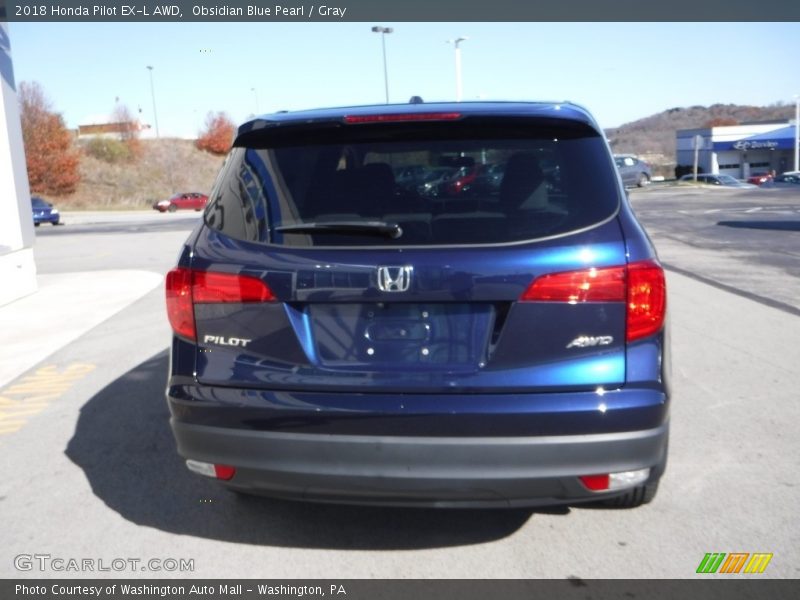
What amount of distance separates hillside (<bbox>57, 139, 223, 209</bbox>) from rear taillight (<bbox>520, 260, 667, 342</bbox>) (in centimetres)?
6023

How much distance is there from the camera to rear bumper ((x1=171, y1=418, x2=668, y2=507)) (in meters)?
3.03

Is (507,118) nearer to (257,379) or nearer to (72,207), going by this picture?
(257,379)

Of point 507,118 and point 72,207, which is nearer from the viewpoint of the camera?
point 507,118

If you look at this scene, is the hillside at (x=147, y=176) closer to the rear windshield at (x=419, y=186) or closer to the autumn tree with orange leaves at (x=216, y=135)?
the autumn tree with orange leaves at (x=216, y=135)

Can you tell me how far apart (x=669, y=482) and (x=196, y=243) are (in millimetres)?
2544

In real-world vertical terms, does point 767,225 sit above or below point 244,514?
below

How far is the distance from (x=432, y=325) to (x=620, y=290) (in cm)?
68

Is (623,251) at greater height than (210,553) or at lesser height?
greater

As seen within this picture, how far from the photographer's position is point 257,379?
3.20m

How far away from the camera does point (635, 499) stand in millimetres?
3783
